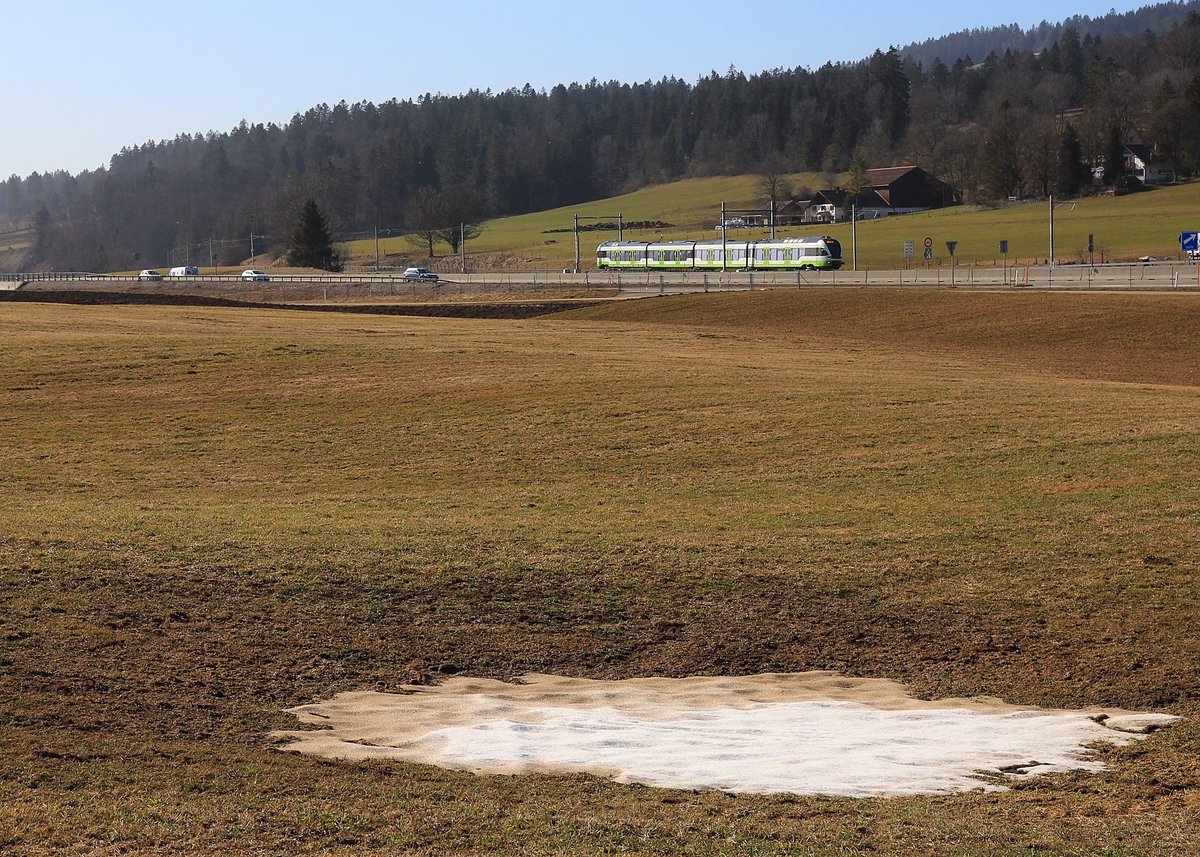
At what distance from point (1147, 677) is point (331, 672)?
7843 millimetres

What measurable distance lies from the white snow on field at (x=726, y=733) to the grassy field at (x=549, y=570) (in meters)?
0.39

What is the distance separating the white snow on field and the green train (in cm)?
9427

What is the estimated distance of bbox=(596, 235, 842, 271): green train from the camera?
105m

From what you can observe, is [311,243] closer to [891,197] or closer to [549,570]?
[891,197]

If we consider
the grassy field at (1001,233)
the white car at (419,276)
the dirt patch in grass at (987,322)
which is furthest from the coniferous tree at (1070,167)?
the dirt patch in grass at (987,322)

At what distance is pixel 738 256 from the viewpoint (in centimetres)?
11006

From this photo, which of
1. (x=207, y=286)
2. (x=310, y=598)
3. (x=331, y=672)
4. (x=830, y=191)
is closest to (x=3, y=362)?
(x=310, y=598)

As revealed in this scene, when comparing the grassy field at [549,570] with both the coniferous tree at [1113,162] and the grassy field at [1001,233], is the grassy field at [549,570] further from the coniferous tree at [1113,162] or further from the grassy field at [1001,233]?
the coniferous tree at [1113,162]

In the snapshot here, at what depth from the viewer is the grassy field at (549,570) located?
27.9 feet

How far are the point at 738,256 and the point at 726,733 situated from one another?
101m

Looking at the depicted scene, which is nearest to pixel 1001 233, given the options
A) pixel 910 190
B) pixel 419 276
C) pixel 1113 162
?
pixel 1113 162

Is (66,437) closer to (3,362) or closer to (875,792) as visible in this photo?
(3,362)

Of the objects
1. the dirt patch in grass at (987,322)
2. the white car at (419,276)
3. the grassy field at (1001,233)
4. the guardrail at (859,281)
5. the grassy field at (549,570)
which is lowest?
the grassy field at (549,570)

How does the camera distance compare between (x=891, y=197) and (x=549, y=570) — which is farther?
(x=891, y=197)
